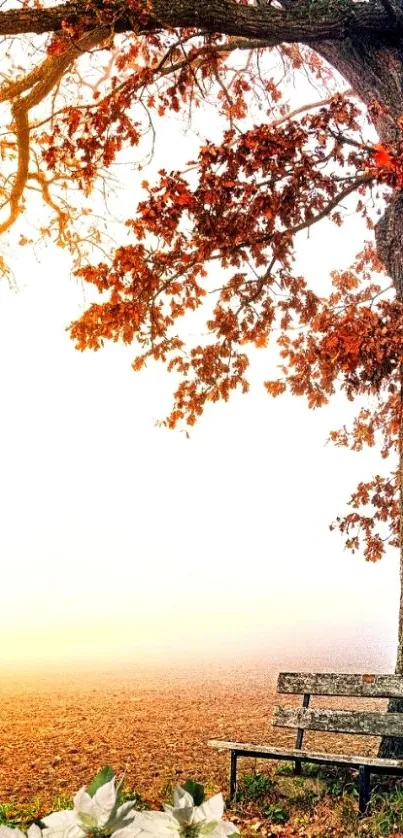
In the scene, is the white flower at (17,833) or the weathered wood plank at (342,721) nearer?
the white flower at (17,833)

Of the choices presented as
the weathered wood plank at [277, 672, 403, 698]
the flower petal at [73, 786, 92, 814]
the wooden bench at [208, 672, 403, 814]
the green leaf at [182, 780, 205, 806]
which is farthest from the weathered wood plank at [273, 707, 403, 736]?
the flower petal at [73, 786, 92, 814]

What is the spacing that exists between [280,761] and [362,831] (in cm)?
200

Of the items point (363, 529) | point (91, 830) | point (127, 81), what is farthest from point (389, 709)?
point (127, 81)

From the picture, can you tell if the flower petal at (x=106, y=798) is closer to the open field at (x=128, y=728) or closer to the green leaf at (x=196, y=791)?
the green leaf at (x=196, y=791)

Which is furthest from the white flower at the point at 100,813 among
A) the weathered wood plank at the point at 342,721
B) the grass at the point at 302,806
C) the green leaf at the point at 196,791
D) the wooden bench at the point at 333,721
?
the weathered wood plank at the point at 342,721

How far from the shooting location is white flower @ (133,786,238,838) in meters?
1.02

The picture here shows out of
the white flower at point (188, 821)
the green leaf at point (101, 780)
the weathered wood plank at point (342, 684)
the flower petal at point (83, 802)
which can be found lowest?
the weathered wood plank at point (342, 684)

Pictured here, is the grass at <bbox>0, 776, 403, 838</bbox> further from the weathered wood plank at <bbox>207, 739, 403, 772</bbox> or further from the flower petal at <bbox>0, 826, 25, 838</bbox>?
the flower petal at <bbox>0, 826, 25, 838</bbox>

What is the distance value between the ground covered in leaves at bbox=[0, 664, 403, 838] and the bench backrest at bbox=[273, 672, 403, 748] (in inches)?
17.0

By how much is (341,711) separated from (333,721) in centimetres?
11

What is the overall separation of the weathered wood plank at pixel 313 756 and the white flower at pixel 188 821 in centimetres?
460

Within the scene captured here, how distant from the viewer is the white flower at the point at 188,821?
1023mm

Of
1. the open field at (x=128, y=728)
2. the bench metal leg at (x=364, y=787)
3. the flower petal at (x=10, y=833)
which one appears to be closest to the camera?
the flower petal at (x=10, y=833)

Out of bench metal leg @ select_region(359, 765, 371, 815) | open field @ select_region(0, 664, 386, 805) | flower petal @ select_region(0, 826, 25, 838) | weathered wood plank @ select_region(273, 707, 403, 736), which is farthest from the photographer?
open field @ select_region(0, 664, 386, 805)
